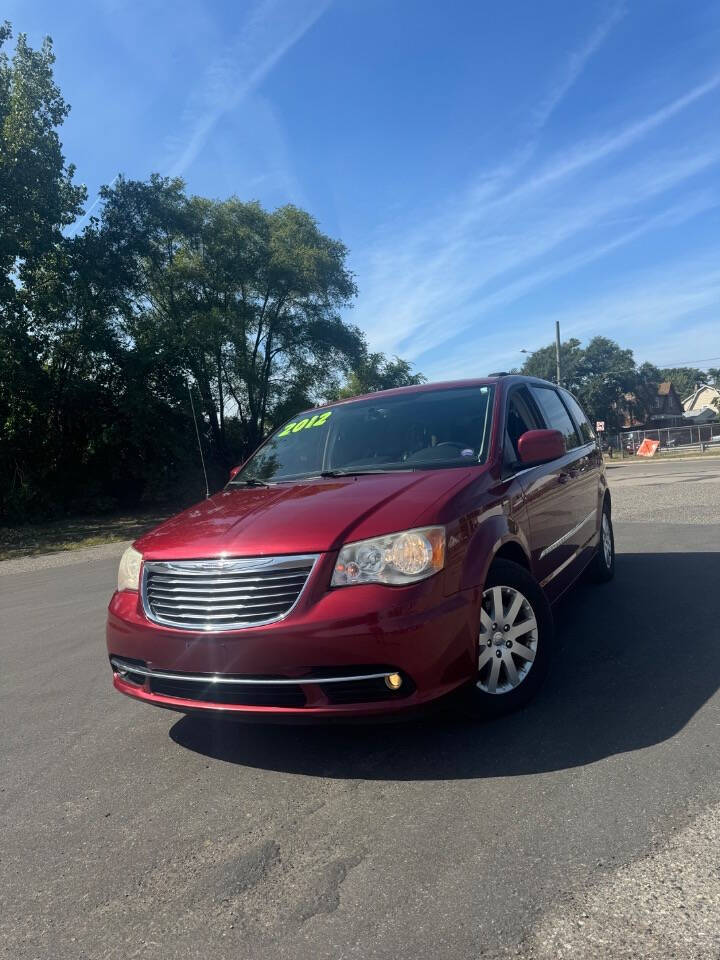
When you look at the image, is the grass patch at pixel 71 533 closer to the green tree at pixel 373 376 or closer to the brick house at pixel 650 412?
the green tree at pixel 373 376

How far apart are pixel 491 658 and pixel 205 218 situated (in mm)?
32012

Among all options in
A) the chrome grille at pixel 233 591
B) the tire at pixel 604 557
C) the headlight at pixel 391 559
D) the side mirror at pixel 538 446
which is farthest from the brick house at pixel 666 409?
the chrome grille at pixel 233 591

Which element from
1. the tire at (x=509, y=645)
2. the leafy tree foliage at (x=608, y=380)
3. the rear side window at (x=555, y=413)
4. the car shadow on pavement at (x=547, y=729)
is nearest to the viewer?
the car shadow on pavement at (x=547, y=729)

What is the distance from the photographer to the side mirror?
392cm

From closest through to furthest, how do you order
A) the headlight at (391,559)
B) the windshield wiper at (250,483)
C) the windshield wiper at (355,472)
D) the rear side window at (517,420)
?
the headlight at (391,559)
the windshield wiper at (355,472)
the rear side window at (517,420)
the windshield wiper at (250,483)

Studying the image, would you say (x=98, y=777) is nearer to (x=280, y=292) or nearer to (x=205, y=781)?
(x=205, y=781)

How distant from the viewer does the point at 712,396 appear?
328 feet

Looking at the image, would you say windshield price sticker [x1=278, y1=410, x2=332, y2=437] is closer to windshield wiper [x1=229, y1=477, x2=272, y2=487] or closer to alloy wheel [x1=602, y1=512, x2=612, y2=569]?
windshield wiper [x1=229, y1=477, x2=272, y2=487]

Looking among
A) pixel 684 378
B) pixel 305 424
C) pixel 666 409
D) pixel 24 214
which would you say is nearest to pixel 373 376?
pixel 24 214

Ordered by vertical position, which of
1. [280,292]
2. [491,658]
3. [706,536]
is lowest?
[706,536]

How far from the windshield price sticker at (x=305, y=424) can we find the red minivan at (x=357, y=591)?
0.82 m

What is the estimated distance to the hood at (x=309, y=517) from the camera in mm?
3008

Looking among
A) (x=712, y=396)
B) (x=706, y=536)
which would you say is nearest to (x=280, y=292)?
(x=706, y=536)

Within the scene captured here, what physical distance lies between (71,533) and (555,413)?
606 inches
